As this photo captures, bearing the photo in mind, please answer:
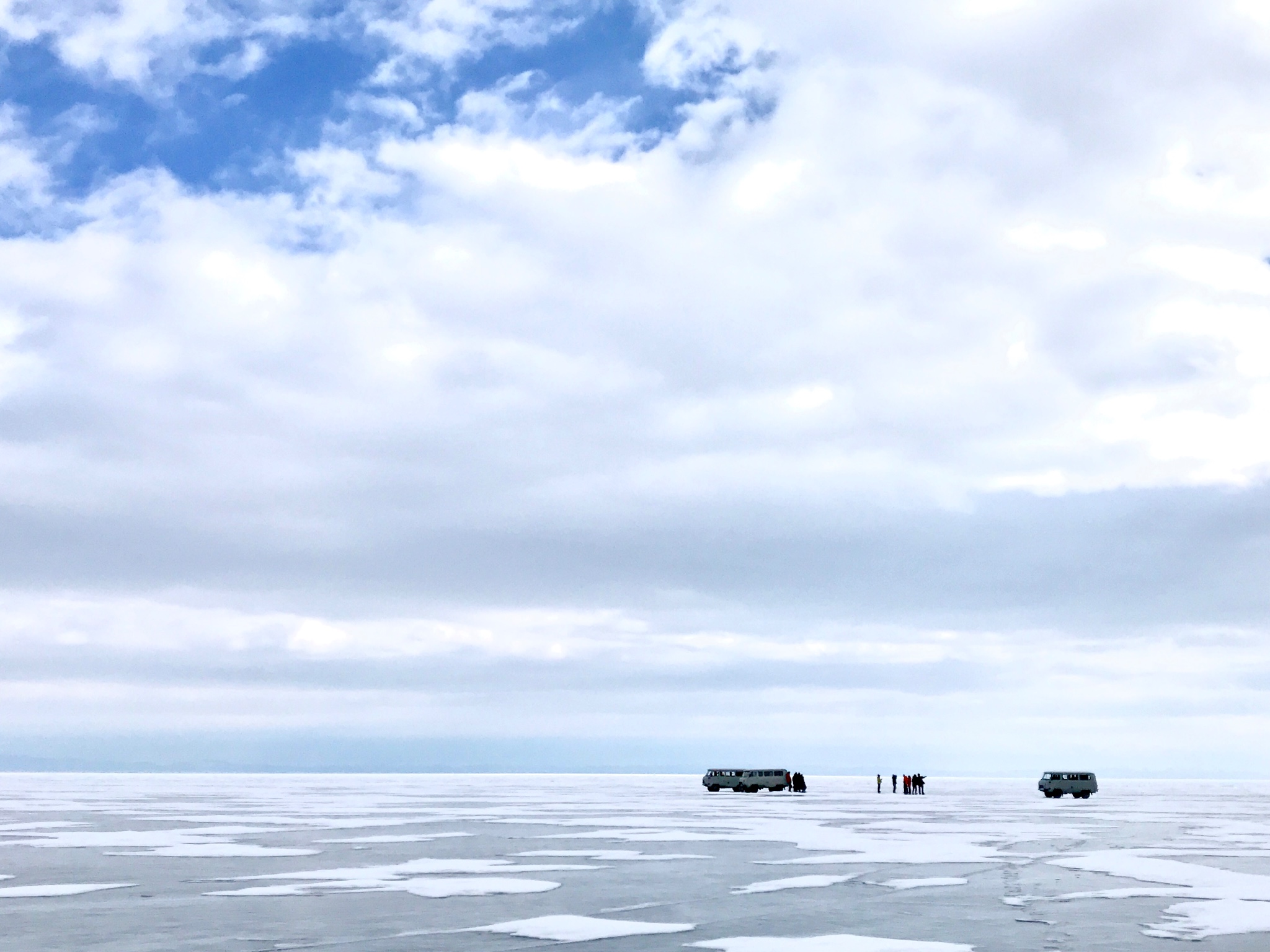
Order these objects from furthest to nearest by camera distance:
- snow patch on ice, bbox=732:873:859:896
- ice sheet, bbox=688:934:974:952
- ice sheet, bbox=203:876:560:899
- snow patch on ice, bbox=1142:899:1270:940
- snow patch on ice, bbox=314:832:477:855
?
snow patch on ice, bbox=314:832:477:855
snow patch on ice, bbox=732:873:859:896
ice sheet, bbox=203:876:560:899
snow patch on ice, bbox=1142:899:1270:940
ice sheet, bbox=688:934:974:952

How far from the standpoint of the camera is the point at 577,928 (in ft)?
65.2

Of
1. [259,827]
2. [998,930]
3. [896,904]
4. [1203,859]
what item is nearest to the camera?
[998,930]

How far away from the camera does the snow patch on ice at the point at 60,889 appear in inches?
943

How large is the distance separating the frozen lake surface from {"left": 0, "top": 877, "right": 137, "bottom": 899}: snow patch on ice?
13 cm

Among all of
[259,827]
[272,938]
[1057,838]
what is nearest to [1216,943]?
[272,938]

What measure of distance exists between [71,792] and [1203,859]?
93.4m

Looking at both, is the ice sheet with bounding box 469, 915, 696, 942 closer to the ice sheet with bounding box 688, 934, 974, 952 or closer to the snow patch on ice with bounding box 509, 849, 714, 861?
the ice sheet with bounding box 688, 934, 974, 952

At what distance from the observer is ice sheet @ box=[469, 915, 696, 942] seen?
19000mm

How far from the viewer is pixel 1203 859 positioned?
3366 cm

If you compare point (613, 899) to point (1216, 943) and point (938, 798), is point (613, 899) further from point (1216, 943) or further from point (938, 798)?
point (938, 798)

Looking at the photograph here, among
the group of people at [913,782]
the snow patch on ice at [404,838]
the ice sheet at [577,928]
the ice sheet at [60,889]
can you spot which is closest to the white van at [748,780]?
the group of people at [913,782]

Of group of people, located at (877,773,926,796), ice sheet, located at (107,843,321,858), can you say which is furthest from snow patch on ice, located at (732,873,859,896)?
group of people, located at (877,773,926,796)

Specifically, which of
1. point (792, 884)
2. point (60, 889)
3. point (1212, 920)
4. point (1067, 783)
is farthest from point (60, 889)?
point (1067, 783)

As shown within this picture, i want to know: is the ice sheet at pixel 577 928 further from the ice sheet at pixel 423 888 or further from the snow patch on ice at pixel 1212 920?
the snow patch on ice at pixel 1212 920
